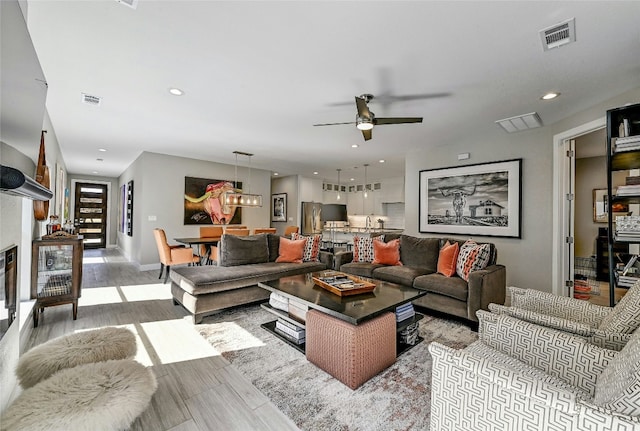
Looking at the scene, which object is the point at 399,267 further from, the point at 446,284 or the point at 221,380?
the point at 221,380

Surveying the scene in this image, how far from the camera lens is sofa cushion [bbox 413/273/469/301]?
302cm

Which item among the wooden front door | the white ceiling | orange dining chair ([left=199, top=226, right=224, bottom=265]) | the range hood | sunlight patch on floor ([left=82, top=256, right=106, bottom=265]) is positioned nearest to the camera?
the range hood

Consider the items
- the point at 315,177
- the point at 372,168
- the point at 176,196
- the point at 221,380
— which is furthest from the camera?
the point at 315,177

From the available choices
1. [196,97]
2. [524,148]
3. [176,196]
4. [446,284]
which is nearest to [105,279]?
[176,196]

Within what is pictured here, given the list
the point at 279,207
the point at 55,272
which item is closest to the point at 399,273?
the point at 55,272

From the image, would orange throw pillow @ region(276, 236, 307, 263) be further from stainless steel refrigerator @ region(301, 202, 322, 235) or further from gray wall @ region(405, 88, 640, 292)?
stainless steel refrigerator @ region(301, 202, 322, 235)

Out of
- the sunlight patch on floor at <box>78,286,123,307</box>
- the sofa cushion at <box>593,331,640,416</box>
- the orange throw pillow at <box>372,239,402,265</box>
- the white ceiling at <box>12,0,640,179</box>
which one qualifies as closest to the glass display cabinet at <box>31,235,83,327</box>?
the sunlight patch on floor at <box>78,286,123,307</box>

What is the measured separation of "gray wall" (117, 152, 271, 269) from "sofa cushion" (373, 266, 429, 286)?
15.8 feet

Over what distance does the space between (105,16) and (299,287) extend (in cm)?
252

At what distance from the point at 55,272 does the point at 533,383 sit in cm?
436

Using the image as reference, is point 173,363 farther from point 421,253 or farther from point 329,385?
point 421,253

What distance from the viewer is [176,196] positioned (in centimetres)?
636

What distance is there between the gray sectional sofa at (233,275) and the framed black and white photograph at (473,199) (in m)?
2.22

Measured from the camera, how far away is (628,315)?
1.35m
